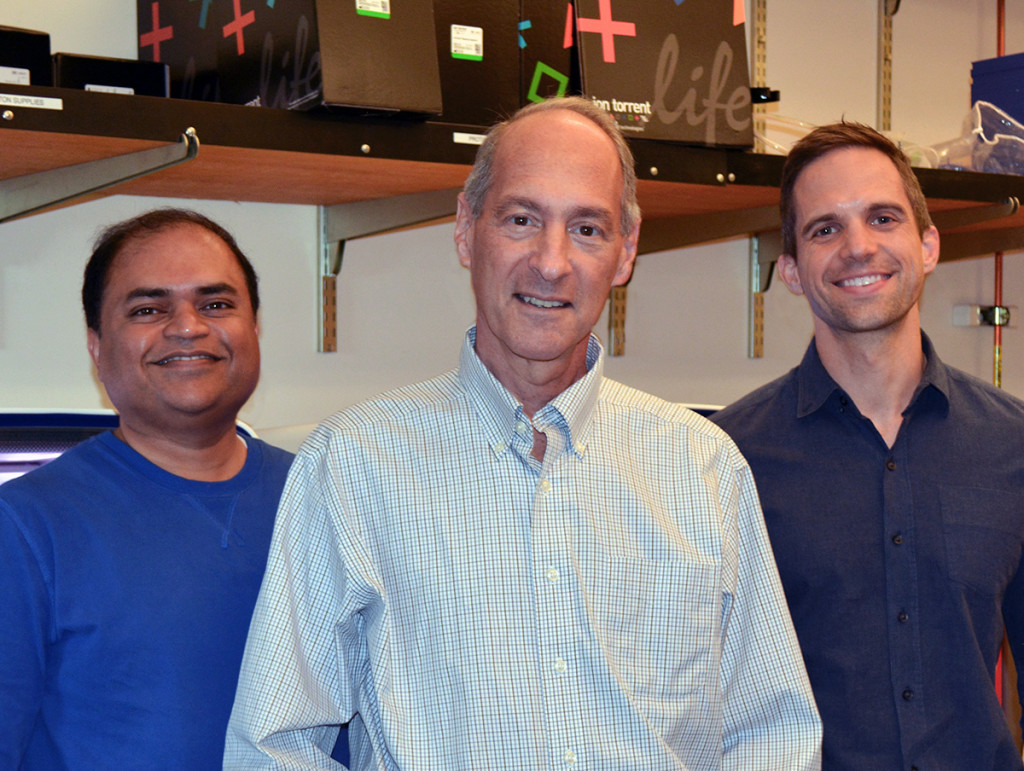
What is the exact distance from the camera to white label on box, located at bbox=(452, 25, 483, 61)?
1.73 m

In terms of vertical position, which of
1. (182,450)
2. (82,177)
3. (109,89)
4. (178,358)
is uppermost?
(109,89)

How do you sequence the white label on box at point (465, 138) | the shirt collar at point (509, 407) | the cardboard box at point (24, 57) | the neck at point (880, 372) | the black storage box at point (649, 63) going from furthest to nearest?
the black storage box at point (649, 63) < the white label on box at point (465, 138) < the neck at point (880, 372) < the cardboard box at point (24, 57) < the shirt collar at point (509, 407)

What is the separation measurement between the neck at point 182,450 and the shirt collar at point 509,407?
345mm

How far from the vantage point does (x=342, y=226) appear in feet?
6.84

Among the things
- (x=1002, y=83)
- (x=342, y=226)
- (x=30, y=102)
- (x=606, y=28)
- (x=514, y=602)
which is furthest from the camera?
(x=1002, y=83)

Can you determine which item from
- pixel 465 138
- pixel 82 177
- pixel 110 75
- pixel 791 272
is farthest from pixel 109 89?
pixel 791 272

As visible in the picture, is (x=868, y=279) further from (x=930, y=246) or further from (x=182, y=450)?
(x=182, y=450)

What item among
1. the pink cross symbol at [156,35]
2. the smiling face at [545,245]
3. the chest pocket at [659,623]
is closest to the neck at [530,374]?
the smiling face at [545,245]

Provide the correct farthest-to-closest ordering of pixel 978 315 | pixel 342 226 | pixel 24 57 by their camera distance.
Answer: pixel 978 315 < pixel 342 226 < pixel 24 57

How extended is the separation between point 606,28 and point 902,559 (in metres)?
0.96

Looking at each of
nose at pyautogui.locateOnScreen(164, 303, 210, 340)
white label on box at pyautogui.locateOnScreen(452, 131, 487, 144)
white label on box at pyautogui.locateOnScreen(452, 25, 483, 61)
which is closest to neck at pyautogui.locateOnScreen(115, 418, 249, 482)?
nose at pyautogui.locateOnScreen(164, 303, 210, 340)

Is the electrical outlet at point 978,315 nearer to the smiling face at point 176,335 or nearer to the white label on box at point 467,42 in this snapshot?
the white label on box at point 467,42

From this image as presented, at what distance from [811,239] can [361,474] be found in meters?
0.77

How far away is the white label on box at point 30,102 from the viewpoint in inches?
53.6
